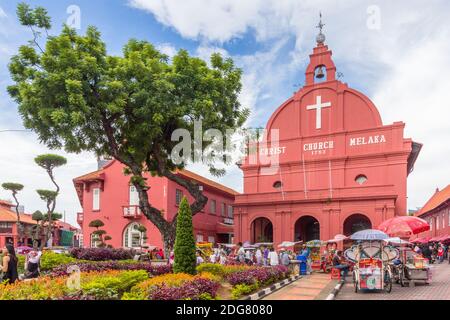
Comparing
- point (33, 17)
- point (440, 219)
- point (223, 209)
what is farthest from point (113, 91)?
point (440, 219)

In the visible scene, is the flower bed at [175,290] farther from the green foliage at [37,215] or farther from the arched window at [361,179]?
the green foliage at [37,215]

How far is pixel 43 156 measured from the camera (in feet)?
101

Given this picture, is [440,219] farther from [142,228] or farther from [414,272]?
[142,228]

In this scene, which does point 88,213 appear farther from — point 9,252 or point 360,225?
point 9,252

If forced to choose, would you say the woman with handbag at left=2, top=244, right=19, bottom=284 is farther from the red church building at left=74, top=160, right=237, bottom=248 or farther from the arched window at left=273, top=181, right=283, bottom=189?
the arched window at left=273, top=181, right=283, bottom=189

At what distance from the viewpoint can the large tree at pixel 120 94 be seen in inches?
605

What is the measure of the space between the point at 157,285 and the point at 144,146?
30.1ft

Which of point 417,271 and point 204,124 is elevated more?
point 204,124

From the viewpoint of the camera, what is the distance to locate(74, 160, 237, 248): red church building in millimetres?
29953

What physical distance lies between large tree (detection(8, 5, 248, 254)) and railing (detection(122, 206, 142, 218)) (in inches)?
487

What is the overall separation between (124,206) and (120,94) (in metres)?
16.2
